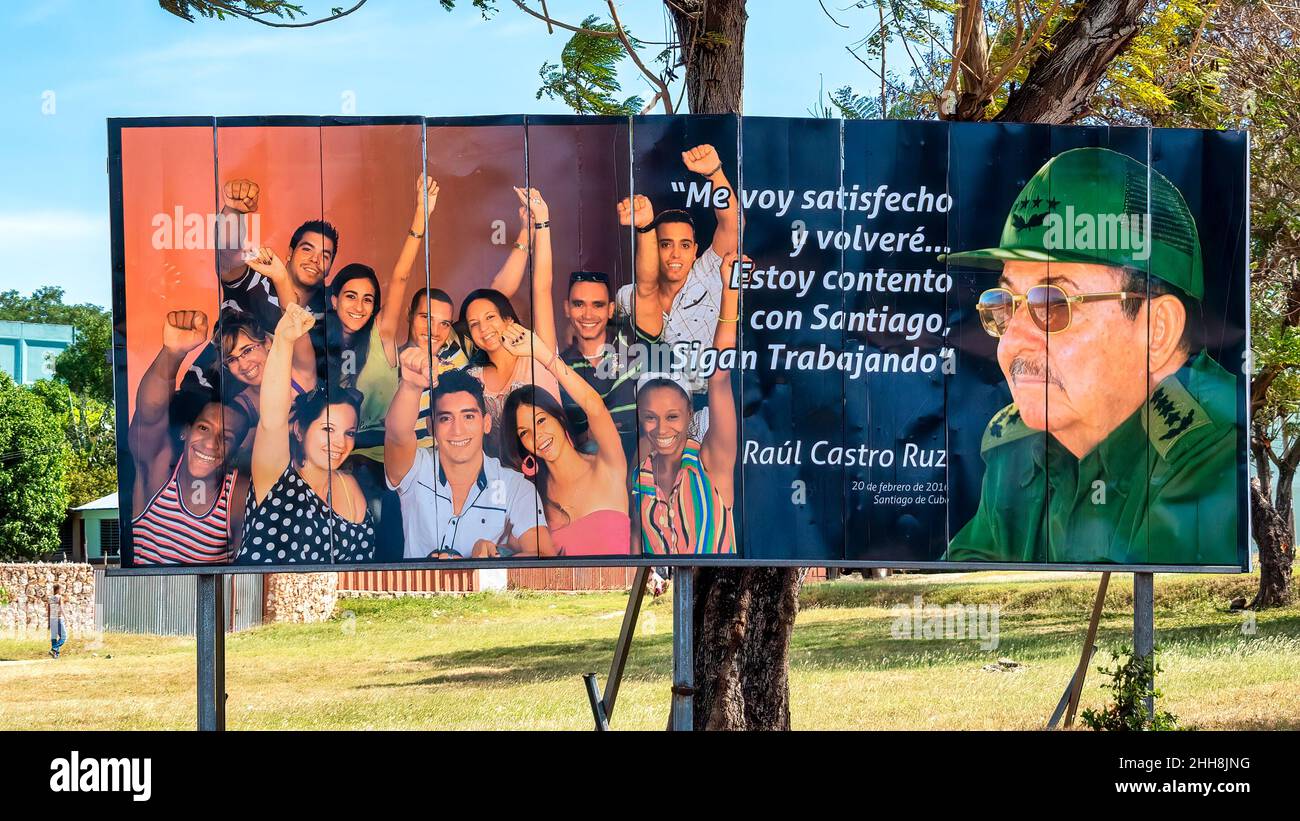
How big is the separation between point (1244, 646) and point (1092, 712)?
11150mm

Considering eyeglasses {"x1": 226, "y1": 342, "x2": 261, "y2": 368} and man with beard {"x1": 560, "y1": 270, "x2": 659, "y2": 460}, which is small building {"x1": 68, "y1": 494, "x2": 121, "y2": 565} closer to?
eyeglasses {"x1": 226, "y1": 342, "x2": 261, "y2": 368}

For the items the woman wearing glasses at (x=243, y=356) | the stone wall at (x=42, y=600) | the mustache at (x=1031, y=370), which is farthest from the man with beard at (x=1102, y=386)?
the stone wall at (x=42, y=600)

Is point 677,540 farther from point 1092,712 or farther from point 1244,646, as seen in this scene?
point 1244,646

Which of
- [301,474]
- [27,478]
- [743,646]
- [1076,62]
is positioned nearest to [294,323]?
[301,474]

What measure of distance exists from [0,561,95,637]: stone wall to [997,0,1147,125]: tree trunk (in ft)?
77.8

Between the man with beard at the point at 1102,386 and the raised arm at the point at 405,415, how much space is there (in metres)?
3.44

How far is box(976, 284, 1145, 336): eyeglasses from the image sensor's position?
7.32 m

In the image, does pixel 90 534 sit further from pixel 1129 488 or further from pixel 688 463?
pixel 1129 488

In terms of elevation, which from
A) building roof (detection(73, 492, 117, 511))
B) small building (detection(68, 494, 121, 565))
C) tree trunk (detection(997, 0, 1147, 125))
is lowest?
small building (detection(68, 494, 121, 565))

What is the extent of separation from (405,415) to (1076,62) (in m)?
6.18

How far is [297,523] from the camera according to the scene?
711 centimetres

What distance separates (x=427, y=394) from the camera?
7.12 meters

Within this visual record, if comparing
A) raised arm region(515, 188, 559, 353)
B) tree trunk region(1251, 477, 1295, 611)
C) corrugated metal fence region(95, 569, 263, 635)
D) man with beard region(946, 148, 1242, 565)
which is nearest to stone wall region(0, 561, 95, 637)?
corrugated metal fence region(95, 569, 263, 635)
